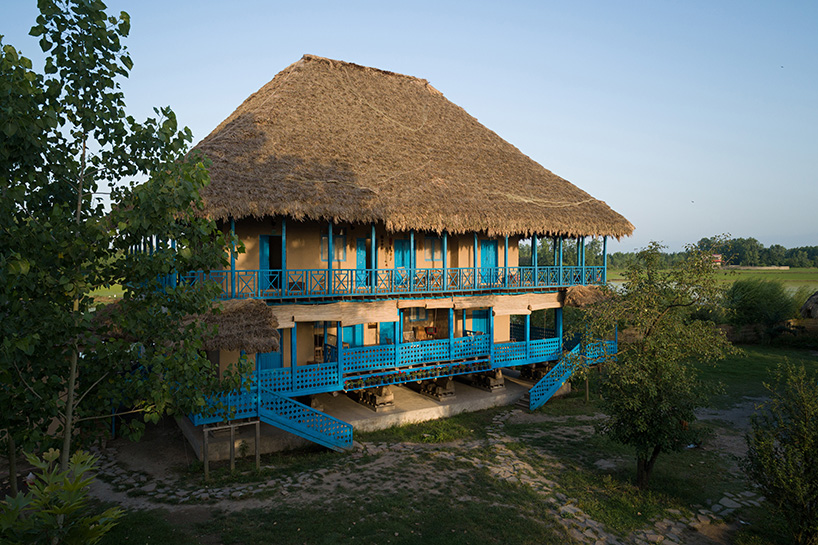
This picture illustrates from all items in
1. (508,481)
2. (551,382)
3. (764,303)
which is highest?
(764,303)

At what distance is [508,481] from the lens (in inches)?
441

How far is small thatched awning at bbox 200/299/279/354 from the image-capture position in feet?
37.2

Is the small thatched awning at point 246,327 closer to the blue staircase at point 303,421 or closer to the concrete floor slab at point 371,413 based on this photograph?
the blue staircase at point 303,421

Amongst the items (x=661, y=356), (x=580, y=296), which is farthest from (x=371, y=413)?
(x=580, y=296)

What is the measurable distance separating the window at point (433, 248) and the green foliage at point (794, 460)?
11.4 meters

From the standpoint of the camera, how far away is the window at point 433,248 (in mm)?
18453

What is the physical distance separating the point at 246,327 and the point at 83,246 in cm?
759

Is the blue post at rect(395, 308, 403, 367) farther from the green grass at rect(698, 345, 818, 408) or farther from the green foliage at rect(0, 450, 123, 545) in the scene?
the green foliage at rect(0, 450, 123, 545)

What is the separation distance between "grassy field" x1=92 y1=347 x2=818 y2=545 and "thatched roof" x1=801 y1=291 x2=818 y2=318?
63.4ft

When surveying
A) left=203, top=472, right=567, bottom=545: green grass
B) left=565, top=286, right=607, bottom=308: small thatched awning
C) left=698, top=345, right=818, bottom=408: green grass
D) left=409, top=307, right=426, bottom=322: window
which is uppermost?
left=565, top=286, right=607, bottom=308: small thatched awning

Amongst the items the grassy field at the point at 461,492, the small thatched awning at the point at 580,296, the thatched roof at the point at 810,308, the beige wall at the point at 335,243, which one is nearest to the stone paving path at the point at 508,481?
the grassy field at the point at 461,492

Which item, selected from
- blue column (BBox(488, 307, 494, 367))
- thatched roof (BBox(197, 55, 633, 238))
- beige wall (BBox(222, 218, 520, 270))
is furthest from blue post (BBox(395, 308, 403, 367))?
blue column (BBox(488, 307, 494, 367))

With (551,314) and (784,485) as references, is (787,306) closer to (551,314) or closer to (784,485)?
(551,314)

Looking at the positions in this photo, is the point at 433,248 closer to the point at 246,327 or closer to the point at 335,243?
the point at 335,243
